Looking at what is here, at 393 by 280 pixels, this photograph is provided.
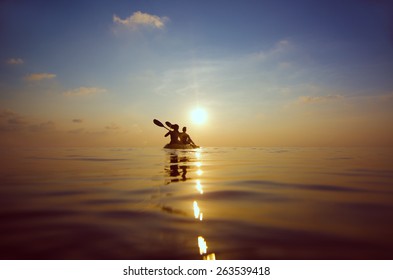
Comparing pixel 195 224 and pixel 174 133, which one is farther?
pixel 174 133

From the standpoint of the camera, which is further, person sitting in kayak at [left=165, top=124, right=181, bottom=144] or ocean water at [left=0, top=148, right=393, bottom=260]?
person sitting in kayak at [left=165, top=124, right=181, bottom=144]

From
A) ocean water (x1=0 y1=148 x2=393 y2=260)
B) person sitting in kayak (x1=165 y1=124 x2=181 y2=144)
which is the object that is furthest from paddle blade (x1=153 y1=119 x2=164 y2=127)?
ocean water (x1=0 y1=148 x2=393 y2=260)

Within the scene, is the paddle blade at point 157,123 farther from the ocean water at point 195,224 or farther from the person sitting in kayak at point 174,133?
the ocean water at point 195,224

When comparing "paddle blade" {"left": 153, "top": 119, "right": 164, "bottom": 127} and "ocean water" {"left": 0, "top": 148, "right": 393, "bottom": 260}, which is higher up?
"paddle blade" {"left": 153, "top": 119, "right": 164, "bottom": 127}

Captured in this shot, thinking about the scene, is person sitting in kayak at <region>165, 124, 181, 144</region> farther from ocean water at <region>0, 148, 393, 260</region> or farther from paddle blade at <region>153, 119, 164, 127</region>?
ocean water at <region>0, 148, 393, 260</region>

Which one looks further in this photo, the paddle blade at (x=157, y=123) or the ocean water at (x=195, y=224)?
the paddle blade at (x=157, y=123)

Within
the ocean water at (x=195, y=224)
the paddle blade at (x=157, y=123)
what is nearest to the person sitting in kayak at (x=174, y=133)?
the paddle blade at (x=157, y=123)

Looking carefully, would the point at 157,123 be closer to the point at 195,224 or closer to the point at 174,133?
the point at 174,133

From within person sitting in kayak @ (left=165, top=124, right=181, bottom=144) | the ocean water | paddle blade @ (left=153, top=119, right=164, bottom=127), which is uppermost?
paddle blade @ (left=153, top=119, right=164, bottom=127)

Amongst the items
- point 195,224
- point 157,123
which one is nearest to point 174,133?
point 157,123
